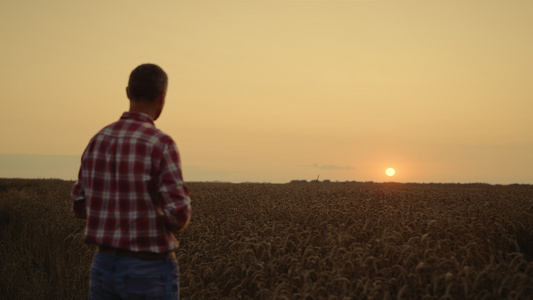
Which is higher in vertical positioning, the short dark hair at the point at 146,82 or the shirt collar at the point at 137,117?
the short dark hair at the point at 146,82

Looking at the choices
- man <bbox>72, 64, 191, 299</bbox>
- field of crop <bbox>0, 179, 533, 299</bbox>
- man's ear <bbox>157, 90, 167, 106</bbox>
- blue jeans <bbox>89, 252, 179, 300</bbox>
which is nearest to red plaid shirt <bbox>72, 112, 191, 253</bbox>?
man <bbox>72, 64, 191, 299</bbox>

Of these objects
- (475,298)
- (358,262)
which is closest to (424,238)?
(358,262)

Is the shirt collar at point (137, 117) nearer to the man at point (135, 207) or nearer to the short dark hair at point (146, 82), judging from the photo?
the man at point (135, 207)

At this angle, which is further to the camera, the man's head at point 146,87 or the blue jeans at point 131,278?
the man's head at point 146,87

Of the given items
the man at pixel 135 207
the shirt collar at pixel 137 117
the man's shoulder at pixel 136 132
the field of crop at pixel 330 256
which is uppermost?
the shirt collar at pixel 137 117

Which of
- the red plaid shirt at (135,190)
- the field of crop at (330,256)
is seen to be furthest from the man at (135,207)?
the field of crop at (330,256)

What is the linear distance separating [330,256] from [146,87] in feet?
12.8

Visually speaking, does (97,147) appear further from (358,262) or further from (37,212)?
(37,212)

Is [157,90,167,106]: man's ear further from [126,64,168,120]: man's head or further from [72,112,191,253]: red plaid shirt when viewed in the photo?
[72,112,191,253]: red plaid shirt

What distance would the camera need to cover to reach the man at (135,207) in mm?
3281

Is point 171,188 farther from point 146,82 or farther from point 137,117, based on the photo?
point 146,82

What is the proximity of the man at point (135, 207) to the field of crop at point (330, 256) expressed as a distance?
218cm

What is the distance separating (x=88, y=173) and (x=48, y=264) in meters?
8.56

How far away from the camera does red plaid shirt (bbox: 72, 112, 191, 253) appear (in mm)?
3275
